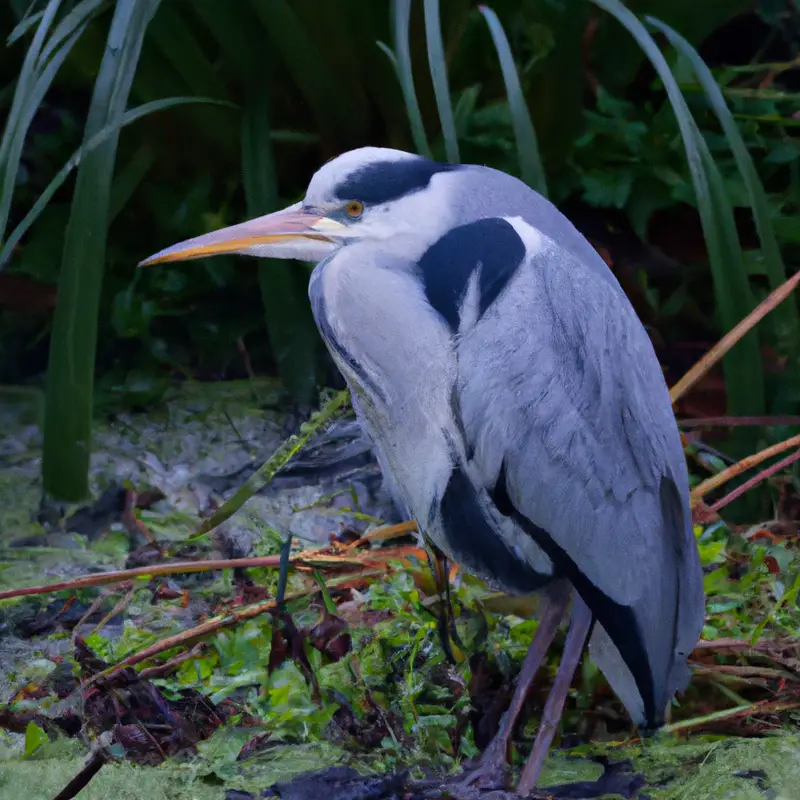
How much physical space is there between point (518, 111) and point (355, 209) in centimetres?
61

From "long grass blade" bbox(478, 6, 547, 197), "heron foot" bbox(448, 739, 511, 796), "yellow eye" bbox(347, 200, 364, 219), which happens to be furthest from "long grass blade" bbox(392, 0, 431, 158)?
"heron foot" bbox(448, 739, 511, 796)

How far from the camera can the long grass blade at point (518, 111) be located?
5.37ft

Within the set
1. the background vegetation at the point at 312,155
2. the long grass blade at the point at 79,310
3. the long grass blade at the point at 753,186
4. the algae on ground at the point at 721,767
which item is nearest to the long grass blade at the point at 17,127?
the background vegetation at the point at 312,155

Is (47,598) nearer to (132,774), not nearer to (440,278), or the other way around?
(132,774)

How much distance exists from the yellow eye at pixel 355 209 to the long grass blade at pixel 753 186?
32.5 inches

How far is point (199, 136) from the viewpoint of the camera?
2043mm

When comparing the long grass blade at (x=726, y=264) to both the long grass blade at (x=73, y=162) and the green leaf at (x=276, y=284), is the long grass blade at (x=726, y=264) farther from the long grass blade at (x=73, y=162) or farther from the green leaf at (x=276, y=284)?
the long grass blade at (x=73, y=162)

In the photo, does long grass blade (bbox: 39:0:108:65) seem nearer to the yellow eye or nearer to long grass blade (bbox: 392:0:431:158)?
long grass blade (bbox: 392:0:431:158)

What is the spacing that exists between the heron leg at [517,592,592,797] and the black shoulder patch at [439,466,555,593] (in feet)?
0.19

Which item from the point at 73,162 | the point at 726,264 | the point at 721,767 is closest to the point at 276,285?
the point at 73,162

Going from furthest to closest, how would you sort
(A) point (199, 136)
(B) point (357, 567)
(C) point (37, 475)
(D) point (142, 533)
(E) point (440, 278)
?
(A) point (199, 136)
(C) point (37, 475)
(D) point (142, 533)
(B) point (357, 567)
(E) point (440, 278)

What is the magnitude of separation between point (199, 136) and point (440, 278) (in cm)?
109

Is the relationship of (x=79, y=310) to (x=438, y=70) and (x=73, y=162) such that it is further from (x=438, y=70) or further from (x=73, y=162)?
(x=438, y=70)

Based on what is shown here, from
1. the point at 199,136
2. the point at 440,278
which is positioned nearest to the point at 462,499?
the point at 440,278
